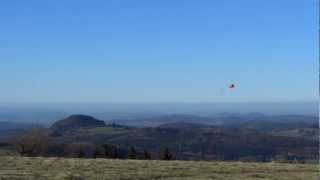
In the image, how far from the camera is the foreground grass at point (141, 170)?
96.4 feet

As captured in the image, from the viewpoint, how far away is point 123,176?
29.4 m

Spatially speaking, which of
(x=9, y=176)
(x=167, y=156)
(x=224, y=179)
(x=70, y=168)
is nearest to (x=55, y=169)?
(x=70, y=168)

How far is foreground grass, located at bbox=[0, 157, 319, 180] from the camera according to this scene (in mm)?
29375

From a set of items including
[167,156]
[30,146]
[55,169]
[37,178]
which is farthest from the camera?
[30,146]

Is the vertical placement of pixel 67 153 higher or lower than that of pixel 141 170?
lower

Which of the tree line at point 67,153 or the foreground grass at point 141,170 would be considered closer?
the foreground grass at point 141,170

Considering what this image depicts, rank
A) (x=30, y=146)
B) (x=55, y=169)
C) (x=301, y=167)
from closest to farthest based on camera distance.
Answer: (x=55, y=169)
(x=301, y=167)
(x=30, y=146)

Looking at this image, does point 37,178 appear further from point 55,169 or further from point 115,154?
point 115,154

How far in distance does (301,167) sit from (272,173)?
4.15 meters

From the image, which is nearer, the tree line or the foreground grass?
the foreground grass

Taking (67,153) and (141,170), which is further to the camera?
(67,153)

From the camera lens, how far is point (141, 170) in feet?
105

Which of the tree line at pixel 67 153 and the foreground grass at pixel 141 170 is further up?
the foreground grass at pixel 141 170

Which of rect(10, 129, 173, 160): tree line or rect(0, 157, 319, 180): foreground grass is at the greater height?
rect(0, 157, 319, 180): foreground grass
